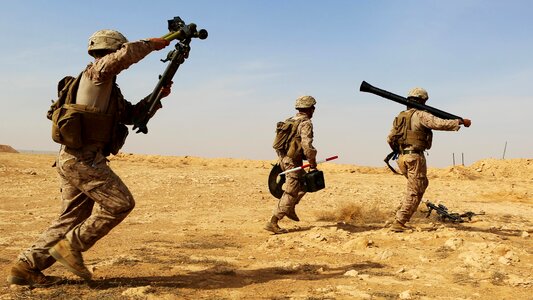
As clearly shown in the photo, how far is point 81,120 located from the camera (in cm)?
381

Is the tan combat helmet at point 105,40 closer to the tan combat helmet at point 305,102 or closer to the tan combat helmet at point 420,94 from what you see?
the tan combat helmet at point 305,102

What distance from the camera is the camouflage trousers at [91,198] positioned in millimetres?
3834

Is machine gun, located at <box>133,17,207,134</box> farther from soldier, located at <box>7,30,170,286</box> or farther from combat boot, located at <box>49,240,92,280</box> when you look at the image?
combat boot, located at <box>49,240,92,280</box>

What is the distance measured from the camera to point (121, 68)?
374 centimetres

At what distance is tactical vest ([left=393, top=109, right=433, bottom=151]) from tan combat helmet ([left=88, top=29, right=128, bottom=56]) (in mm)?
4486

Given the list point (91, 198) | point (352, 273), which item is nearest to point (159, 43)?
point (91, 198)

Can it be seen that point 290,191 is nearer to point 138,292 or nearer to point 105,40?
point 138,292

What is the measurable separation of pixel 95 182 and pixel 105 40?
117 cm

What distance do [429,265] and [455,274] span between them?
394 millimetres

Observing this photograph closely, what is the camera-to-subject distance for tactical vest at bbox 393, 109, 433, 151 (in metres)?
7.04

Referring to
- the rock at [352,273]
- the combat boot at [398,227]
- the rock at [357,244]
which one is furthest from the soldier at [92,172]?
the combat boot at [398,227]

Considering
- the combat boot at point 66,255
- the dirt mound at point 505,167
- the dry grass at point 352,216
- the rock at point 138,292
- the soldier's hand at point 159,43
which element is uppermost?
the soldier's hand at point 159,43

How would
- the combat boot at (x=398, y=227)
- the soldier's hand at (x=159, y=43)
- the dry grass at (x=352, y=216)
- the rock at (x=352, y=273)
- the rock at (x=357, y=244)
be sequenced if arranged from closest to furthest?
the soldier's hand at (x=159, y=43), the rock at (x=352, y=273), the rock at (x=357, y=244), the combat boot at (x=398, y=227), the dry grass at (x=352, y=216)

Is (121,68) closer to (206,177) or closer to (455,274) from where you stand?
(455,274)
